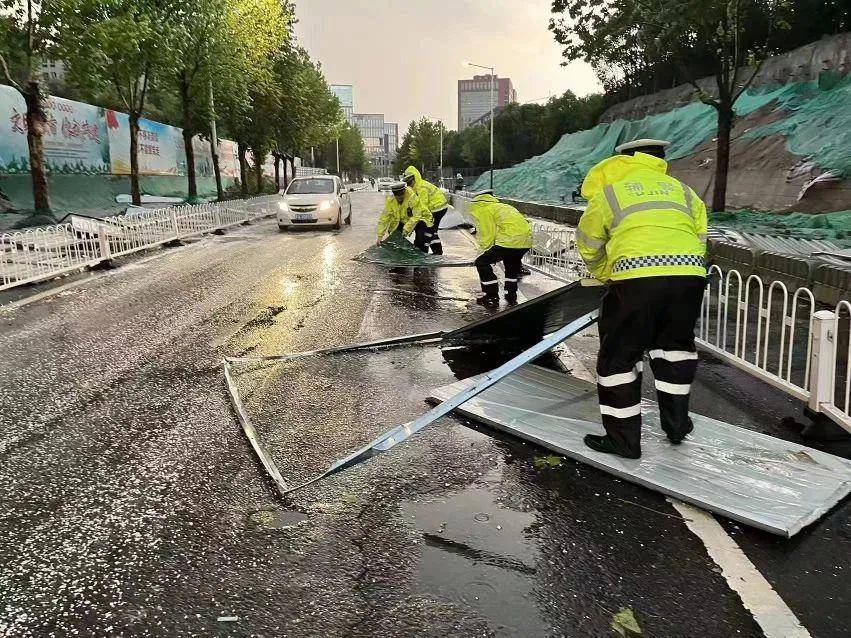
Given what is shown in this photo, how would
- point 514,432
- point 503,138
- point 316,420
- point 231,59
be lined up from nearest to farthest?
point 514,432, point 316,420, point 231,59, point 503,138

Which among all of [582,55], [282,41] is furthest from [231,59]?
[582,55]

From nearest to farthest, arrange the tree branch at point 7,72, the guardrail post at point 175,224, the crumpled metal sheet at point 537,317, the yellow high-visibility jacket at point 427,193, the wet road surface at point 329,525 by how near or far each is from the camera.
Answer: the wet road surface at point 329,525 → the crumpled metal sheet at point 537,317 → the yellow high-visibility jacket at point 427,193 → the tree branch at point 7,72 → the guardrail post at point 175,224

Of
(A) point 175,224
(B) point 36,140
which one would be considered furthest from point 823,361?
(B) point 36,140

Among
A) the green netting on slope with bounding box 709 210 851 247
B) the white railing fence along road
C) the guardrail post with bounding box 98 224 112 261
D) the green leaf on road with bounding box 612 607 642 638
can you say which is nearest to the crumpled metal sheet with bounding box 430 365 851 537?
the white railing fence along road

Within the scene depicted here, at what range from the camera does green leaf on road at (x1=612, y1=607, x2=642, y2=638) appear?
236 cm

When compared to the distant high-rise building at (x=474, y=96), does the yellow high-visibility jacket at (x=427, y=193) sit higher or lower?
lower

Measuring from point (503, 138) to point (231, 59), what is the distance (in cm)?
4875

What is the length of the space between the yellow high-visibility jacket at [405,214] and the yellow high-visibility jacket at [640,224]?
27.3ft

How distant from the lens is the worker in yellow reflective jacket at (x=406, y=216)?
12.2 m

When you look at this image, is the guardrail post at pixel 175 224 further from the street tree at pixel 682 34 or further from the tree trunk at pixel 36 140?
Answer: the street tree at pixel 682 34

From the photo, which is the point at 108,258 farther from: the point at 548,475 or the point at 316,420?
the point at 548,475

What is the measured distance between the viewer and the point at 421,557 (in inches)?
112

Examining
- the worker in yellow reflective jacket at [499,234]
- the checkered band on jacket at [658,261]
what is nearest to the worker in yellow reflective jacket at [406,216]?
the worker in yellow reflective jacket at [499,234]

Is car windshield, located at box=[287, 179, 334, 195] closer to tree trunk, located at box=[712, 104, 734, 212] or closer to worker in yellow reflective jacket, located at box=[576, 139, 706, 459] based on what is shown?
tree trunk, located at box=[712, 104, 734, 212]
